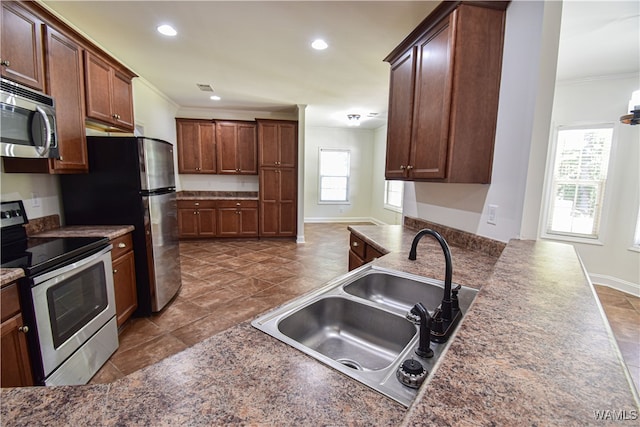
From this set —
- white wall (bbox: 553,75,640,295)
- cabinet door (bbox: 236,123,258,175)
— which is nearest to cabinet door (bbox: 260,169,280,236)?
cabinet door (bbox: 236,123,258,175)

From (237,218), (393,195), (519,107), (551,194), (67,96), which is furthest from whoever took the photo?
(393,195)

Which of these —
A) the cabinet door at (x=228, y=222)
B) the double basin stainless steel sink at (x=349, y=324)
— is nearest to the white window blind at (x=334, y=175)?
the cabinet door at (x=228, y=222)

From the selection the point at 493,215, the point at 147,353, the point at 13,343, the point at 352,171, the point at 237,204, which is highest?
the point at 352,171

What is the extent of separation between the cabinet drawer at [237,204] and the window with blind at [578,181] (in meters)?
A: 4.90

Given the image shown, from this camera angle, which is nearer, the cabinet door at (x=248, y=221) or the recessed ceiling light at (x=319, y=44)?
the recessed ceiling light at (x=319, y=44)

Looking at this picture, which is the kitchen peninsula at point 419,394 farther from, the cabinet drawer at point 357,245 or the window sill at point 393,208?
the window sill at point 393,208

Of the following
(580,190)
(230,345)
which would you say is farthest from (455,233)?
(580,190)

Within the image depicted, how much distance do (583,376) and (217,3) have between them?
2940mm

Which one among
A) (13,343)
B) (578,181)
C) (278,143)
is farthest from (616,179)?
(13,343)

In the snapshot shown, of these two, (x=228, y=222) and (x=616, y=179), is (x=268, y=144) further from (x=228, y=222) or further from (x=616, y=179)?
(x=616, y=179)

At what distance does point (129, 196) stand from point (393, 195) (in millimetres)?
5948

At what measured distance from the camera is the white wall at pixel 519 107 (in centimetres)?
155

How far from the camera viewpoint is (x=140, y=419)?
1.77 feet

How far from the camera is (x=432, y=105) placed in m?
1.85
